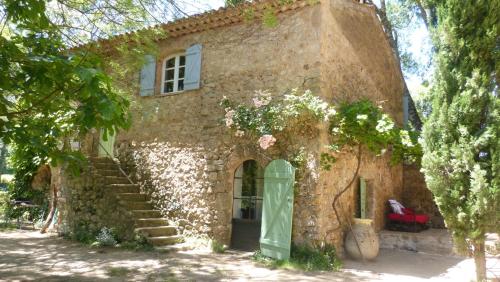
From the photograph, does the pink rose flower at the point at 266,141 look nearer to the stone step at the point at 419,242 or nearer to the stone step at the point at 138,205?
the stone step at the point at 138,205

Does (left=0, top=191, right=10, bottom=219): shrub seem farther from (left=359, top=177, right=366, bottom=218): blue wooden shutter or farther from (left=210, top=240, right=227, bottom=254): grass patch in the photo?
(left=359, top=177, right=366, bottom=218): blue wooden shutter

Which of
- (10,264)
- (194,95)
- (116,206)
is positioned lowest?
(10,264)

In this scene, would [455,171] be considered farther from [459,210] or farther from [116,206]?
[116,206]

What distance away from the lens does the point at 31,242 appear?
8000 mm

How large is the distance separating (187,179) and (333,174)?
3074 millimetres

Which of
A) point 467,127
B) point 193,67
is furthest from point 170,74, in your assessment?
point 467,127

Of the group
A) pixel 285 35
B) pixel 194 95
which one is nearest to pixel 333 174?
pixel 285 35

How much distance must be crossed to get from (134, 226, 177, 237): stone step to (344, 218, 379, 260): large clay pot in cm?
354

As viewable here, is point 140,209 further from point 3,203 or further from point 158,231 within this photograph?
point 3,203

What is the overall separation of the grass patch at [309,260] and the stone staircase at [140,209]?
2.13 metres

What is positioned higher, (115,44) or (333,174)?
(115,44)

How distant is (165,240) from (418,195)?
24.5ft

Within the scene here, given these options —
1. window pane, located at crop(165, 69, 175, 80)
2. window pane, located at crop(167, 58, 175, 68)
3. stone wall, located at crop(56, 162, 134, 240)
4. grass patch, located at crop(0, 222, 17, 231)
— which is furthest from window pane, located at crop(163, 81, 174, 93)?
grass patch, located at crop(0, 222, 17, 231)

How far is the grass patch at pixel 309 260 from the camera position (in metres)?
6.21
